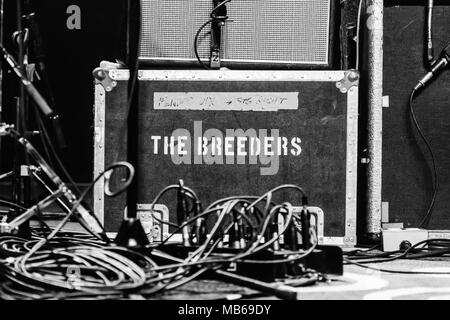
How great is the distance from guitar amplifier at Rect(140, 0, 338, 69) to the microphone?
12.3 inches

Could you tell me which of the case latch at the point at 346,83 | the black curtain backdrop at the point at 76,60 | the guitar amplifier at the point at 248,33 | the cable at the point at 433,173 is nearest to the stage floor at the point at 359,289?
the cable at the point at 433,173

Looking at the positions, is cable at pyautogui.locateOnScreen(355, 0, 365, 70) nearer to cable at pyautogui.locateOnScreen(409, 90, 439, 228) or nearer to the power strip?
cable at pyautogui.locateOnScreen(409, 90, 439, 228)

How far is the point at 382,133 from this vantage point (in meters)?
1.94

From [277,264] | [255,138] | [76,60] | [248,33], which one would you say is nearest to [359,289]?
[277,264]

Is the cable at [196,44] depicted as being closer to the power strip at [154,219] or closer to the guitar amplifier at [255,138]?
the guitar amplifier at [255,138]

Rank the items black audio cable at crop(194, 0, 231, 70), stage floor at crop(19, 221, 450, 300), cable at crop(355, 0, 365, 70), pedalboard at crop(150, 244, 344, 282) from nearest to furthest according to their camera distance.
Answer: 1. stage floor at crop(19, 221, 450, 300)
2. pedalboard at crop(150, 244, 344, 282)
3. black audio cable at crop(194, 0, 231, 70)
4. cable at crop(355, 0, 365, 70)

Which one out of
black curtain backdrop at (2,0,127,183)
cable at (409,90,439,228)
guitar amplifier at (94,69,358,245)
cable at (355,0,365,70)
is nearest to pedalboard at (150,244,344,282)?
guitar amplifier at (94,69,358,245)

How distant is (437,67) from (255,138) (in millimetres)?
624

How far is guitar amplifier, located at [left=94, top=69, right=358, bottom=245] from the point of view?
184 centimetres

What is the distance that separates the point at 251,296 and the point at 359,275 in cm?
41

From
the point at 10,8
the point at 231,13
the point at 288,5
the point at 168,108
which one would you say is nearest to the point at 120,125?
the point at 168,108

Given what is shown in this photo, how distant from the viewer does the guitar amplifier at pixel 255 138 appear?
1.84 meters

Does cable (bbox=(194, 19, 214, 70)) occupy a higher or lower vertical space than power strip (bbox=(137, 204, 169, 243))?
higher

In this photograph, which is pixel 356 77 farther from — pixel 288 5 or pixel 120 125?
pixel 120 125
